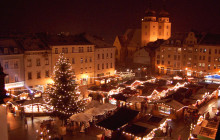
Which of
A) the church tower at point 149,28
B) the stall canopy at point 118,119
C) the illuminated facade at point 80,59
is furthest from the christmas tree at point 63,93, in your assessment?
the church tower at point 149,28

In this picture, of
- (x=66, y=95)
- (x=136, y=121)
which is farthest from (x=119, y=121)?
(x=66, y=95)

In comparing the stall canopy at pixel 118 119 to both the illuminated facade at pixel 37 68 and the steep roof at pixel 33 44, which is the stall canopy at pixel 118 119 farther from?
the steep roof at pixel 33 44

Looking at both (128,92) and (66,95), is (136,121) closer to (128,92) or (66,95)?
(66,95)

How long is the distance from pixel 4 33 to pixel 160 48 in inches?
1388

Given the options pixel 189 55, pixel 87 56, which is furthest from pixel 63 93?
pixel 189 55

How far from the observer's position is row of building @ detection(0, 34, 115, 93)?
3491 cm

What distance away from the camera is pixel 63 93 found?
76.7ft

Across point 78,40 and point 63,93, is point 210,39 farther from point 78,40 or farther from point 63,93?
point 63,93

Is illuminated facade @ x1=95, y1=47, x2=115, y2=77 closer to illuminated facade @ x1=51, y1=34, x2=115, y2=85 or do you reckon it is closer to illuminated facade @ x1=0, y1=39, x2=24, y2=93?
illuminated facade @ x1=51, y1=34, x2=115, y2=85

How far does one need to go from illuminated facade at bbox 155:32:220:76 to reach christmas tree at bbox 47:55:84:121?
35.1m

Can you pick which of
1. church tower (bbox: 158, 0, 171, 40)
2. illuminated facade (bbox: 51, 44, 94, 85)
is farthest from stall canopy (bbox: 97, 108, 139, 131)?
church tower (bbox: 158, 0, 171, 40)

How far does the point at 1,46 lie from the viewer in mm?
34250

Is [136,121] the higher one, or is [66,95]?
[66,95]

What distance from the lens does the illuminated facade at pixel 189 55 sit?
159 feet
